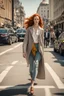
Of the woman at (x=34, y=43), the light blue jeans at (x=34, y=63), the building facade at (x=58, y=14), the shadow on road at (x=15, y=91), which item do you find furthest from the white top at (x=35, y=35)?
the building facade at (x=58, y=14)

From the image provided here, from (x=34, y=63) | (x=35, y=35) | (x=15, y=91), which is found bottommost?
(x=15, y=91)

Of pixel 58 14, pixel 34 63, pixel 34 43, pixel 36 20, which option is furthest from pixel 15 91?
pixel 58 14

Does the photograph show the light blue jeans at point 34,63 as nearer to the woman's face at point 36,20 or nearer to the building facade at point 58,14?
the woman's face at point 36,20

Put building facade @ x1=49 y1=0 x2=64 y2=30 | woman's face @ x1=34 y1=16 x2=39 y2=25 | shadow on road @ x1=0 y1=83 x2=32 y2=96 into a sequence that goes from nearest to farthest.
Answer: shadow on road @ x1=0 y1=83 x2=32 y2=96
woman's face @ x1=34 y1=16 x2=39 y2=25
building facade @ x1=49 y1=0 x2=64 y2=30

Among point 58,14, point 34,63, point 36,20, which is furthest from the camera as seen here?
point 58,14

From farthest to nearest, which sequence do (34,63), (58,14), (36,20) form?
(58,14) < (34,63) < (36,20)

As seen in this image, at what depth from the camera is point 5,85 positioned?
774 centimetres

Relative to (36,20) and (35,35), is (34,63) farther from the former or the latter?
(36,20)

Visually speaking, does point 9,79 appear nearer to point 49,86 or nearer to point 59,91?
point 49,86

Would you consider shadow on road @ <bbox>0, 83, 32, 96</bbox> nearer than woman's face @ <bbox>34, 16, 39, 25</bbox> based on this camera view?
Yes

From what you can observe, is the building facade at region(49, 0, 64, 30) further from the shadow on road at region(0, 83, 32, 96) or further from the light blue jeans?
the light blue jeans

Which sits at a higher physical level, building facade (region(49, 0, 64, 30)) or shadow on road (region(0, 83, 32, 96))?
building facade (region(49, 0, 64, 30))

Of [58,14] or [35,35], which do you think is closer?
[35,35]

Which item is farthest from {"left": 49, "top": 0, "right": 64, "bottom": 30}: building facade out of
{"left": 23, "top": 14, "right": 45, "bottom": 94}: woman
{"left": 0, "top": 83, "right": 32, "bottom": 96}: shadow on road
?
{"left": 23, "top": 14, "right": 45, "bottom": 94}: woman
